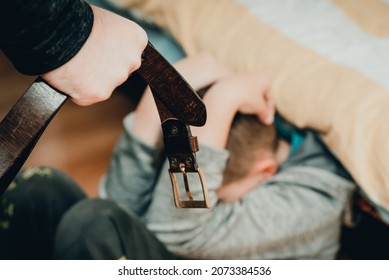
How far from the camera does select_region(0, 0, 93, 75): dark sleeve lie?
379 millimetres

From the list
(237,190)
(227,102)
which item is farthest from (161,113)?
(237,190)

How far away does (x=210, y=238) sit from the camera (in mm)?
742

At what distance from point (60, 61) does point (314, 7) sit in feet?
1.83

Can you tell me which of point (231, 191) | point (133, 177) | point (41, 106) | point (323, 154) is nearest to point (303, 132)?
point (323, 154)

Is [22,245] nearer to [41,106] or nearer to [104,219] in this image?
[104,219]

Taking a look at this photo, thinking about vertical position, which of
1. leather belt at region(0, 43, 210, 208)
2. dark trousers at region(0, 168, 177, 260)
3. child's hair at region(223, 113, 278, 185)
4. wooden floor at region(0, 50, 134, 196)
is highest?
leather belt at region(0, 43, 210, 208)

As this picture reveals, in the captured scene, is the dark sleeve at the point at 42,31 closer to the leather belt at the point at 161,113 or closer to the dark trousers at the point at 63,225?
the leather belt at the point at 161,113

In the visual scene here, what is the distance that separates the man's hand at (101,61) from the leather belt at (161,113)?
1cm

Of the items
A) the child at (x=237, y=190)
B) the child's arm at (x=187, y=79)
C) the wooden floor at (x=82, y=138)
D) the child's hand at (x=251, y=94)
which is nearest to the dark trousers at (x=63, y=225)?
the child at (x=237, y=190)

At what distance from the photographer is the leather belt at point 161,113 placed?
0.42 m

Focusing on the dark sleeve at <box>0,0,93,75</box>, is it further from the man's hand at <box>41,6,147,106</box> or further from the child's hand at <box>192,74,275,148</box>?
the child's hand at <box>192,74,275,148</box>

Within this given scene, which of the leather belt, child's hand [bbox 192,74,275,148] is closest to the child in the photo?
child's hand [bbox 192,74,275,148]

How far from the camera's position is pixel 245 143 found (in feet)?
2.56

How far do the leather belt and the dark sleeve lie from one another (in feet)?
0.10
